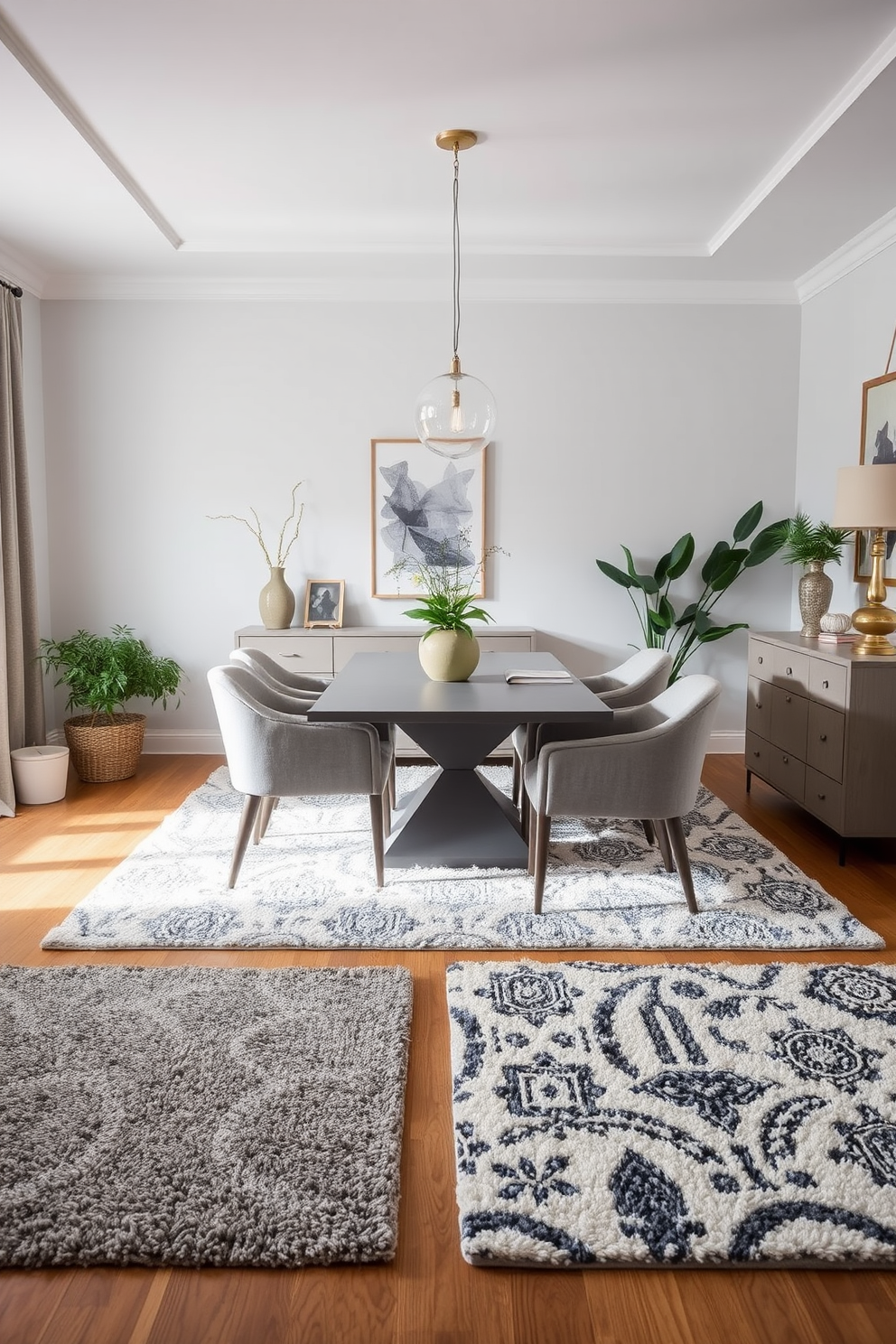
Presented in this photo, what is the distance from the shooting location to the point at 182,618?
5.50 meters

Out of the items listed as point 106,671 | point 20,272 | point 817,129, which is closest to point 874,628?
point 817,129

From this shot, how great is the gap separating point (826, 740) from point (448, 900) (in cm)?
158

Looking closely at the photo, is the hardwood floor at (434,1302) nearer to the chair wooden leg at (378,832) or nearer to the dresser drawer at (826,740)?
the chair wooden leg at (378,832)

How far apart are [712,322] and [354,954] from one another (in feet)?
13.7

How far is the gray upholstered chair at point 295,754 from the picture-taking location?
10.3 ft

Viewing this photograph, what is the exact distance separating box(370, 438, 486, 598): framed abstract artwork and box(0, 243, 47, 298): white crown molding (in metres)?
1.98

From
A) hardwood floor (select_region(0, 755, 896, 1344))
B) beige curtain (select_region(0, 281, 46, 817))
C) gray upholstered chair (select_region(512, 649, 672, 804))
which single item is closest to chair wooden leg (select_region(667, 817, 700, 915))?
gray upholstered chair (select_region(512, 649, 672, 804))

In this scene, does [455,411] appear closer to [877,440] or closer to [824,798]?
[824,798]

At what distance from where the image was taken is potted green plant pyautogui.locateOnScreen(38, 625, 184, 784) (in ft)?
15.9

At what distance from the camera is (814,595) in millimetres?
4355

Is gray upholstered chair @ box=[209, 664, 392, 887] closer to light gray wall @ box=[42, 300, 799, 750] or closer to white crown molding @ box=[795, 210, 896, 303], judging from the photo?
light gray wall @ box=[42, 300, 799, 750]

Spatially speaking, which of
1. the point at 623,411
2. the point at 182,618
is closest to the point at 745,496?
the point at 623,411

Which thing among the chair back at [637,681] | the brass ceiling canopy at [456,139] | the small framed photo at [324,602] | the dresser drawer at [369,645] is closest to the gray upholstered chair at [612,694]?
the chair back at [637,681]

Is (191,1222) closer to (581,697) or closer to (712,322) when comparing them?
(581,697)
